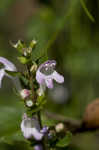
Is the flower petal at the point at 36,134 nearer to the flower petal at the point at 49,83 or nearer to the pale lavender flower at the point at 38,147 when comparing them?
the pale lavender flower at the point at 38,147

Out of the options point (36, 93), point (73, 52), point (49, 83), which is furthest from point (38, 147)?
point (73, 52)

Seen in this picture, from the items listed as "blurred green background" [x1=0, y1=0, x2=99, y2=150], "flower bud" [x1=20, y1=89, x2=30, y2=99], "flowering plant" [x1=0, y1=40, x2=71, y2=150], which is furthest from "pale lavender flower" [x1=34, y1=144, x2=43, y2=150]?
"blurred green background" [x1=0, y1=0, x2=99, y2=150]

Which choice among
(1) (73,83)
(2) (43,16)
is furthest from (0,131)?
(2) (43,16)

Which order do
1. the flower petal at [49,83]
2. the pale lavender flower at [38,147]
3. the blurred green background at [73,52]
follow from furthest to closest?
the blurred green background at [73,52]
the pale lavender flower at [38,147]
the flower petal at [49,83]

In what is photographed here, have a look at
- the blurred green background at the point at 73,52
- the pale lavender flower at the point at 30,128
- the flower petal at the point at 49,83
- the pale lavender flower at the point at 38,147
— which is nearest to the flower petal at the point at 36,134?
the pale lavender flower at the point at 30,128

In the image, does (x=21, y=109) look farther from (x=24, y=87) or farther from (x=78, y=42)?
(x=78, y=42)

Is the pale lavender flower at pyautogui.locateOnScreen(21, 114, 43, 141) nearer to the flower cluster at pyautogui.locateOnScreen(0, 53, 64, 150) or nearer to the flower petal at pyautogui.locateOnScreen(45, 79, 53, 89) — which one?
the flower cluster at pyautogui.locateOnScreen(0, 53, 64, 150)
